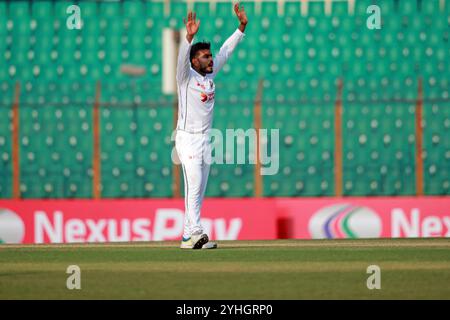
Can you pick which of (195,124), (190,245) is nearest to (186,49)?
(195,124)

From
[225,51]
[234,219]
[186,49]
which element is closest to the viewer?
[186,49]

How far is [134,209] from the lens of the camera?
542 inches

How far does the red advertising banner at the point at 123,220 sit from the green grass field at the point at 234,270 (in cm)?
139

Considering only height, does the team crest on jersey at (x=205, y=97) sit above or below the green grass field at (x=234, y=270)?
above

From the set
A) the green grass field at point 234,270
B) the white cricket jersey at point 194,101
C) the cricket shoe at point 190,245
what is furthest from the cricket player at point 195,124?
the green grass field at point 234,270

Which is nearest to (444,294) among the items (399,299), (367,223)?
(399,299)

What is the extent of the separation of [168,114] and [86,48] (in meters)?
2.37

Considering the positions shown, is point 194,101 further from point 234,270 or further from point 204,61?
point 234,270

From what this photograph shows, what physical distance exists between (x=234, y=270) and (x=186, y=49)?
2.37m

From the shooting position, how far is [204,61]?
10.7 m

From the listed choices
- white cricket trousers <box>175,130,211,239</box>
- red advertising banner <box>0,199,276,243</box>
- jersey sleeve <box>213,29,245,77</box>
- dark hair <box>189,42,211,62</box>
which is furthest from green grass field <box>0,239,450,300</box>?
dark hair <box>189,42,211,62</box>

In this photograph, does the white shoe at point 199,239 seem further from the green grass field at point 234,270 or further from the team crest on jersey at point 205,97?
the team crest on jersey at point 205,97

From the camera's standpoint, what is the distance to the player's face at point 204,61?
10656 mm

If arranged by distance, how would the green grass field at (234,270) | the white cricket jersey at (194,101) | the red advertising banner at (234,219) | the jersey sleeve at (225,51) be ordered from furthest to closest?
the red advertising banner at (234,219) → the jersey sleeve at (225,51) → the white cricket jersey at (194,101) → the green grass field at (234,270)
